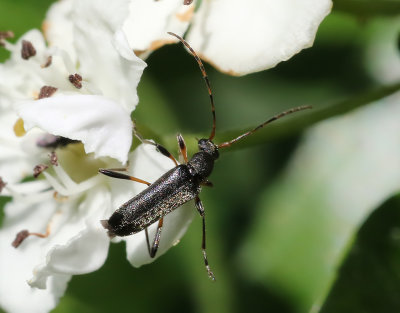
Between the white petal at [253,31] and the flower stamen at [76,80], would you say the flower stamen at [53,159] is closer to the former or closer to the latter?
the flower stamen at [76,80]

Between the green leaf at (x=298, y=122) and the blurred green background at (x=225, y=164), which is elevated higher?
the green leaf at (x=298, y=122)

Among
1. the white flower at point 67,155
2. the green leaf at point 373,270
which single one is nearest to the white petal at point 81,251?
the white flower at point 67,155

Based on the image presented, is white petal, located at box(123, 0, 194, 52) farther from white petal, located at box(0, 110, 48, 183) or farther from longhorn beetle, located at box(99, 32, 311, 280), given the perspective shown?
white petal, located at box(0, 110, 48, 183)

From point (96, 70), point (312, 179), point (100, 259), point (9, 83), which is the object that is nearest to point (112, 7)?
point (96, 70)

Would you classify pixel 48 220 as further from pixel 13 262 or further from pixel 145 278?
pixel 145 278

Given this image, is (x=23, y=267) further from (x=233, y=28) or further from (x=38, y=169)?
(x=233, y=28)

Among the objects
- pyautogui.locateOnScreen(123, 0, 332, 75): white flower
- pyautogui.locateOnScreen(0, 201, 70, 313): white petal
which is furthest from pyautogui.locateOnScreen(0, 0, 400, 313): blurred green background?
pyautogui.locateOnScreen(123, 0, 332, 75): white flower
